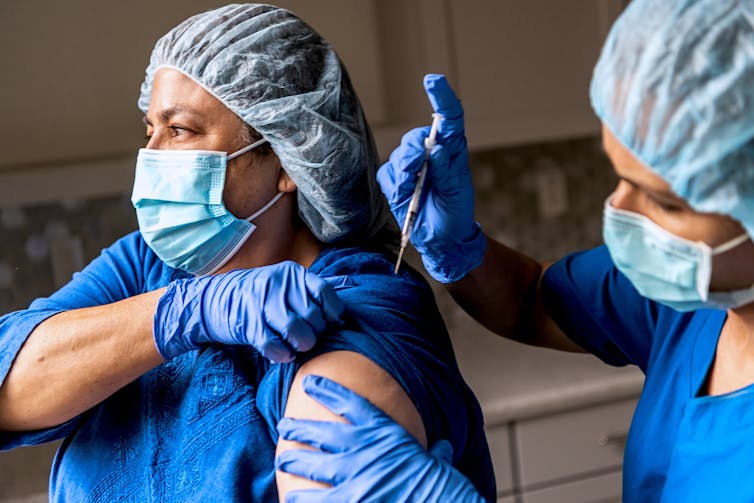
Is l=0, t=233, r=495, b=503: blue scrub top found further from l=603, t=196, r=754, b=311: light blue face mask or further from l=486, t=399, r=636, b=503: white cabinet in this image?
l=486, t=399, r=636, b=503: white cabinet

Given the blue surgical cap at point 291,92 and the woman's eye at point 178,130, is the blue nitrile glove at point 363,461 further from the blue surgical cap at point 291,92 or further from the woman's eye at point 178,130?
the woman's eye at point 178,130

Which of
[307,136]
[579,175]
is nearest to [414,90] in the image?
[579,175]

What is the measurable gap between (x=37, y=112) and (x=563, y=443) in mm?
1632

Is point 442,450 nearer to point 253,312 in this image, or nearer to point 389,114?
point 253,312

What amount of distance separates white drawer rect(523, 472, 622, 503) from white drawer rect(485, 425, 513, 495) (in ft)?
0.23

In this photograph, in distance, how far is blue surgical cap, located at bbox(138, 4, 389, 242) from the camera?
124 centimetres

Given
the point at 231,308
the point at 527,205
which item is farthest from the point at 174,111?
the point at 527,205

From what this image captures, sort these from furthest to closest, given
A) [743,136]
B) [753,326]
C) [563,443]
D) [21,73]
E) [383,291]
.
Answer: [563,443], [21,73], [383,291], [753,326], [743,136]

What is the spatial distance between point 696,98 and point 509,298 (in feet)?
2.15

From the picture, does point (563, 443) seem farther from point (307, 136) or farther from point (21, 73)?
point (21, 73)

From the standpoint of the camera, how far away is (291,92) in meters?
1.25

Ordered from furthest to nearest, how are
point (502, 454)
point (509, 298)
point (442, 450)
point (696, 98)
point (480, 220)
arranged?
1. point (480, 220)
2. point (502, 454)
3. point (509, 298)
4. point (442, 450)
5. point (696, 98)

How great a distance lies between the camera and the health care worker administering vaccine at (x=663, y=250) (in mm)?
871

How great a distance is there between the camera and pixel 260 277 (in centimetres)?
110
